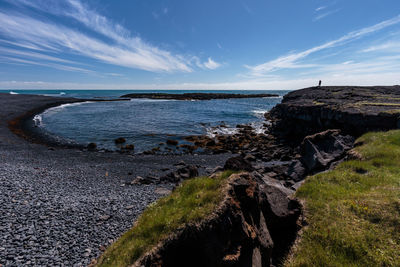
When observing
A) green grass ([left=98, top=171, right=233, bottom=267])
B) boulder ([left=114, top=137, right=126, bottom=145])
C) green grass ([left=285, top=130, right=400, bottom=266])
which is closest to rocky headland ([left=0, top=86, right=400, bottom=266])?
green grass ([left=98, top=171, right=233, bottom=267])

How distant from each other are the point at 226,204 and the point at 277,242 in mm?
2916

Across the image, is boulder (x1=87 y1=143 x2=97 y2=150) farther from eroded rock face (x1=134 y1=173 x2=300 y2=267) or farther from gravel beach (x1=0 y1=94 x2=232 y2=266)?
eroded rock face (x1=134 y1=173 x2=300 y2=267)

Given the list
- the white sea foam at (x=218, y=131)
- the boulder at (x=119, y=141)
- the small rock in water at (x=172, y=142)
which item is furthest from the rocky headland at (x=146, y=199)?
the white sea foam at (x=218, y=131)

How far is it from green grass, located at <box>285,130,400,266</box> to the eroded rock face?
108 cm

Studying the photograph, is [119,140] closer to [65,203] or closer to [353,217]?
[65,203]

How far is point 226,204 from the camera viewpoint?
4988mm

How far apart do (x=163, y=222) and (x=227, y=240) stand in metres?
1.90

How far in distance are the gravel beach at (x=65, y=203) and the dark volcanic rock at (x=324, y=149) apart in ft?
30.1

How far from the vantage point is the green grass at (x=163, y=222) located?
192 inches

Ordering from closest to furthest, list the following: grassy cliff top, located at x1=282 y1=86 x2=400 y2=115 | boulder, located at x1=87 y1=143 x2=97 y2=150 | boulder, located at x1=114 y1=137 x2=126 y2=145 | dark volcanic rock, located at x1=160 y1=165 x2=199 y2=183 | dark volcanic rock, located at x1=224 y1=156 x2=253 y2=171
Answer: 1. dark volcanic rock, located at x1=224 y1=156 x2=253 y2=171
2. dark volcanic rock, located at x1=160 y1=165 x2=199 y2=183
3. grassy cliff top, located at x1=282 y1=86 x2=400 y2=115
4. boulder, located at x1=87 y1=143 x2=97 y2=150
5. boulder, located at x1=114 y1=137 x2=126 y2=145

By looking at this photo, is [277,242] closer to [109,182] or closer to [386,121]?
[109,182]

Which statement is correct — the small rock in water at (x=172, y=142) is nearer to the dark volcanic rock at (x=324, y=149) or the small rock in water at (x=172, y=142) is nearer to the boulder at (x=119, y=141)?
the boulder at (x=119, y=141)

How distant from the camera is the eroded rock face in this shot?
4570 millimetres

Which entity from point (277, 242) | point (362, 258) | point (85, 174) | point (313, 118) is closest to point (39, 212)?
point (85, 174)
